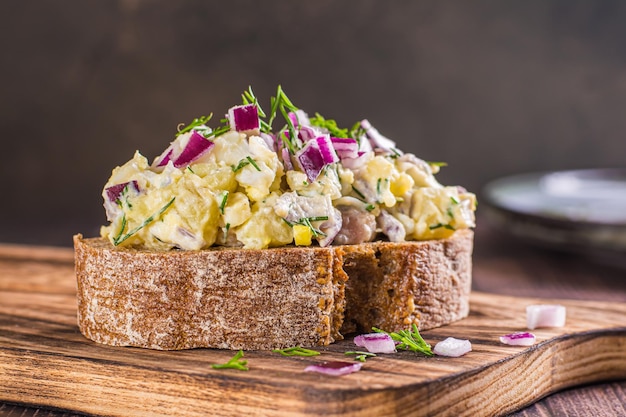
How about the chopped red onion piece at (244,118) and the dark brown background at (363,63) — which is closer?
the chopped red onion piece at (244,118)

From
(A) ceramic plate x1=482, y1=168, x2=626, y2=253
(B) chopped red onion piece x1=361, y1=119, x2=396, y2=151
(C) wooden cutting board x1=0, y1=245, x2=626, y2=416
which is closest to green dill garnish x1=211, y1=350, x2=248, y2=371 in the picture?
(C) wooden cutting board x1=0, y1=245, x2=626, y2=416

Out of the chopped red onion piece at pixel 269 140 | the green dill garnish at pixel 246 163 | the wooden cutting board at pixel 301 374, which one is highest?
the chopped red onion piece at pixel 269 140

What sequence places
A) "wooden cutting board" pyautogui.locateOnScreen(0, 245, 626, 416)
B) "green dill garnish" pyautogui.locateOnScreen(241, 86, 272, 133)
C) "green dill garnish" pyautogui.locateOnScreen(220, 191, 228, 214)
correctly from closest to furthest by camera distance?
1. "wooden cutting board" pyautogui.locateOnScreen(0, 245, 626, 416)
2. "green dill garnish" pyautogui.locateOnScreen(220, 191, 228, 214)
3. "green dill garnish" pyautogui.locateOnScreen(241, 86, 272, 133)

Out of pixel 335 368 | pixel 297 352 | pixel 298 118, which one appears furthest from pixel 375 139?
pixel 335 368

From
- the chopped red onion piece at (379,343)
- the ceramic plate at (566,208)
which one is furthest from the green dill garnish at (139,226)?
the ceramic plate at (566,208)

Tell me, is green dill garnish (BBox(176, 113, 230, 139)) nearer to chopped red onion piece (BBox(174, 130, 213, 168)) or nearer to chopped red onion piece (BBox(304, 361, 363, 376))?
chopped red onion piece (BBox(174, 130, 213, 168))

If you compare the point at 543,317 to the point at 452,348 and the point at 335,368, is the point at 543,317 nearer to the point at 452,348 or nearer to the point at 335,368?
the point at 452,348

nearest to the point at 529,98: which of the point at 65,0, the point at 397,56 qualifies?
the point at 397,56

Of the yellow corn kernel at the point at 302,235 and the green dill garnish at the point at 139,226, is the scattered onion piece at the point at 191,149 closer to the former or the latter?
the green dill garnish at the point at 139,226
